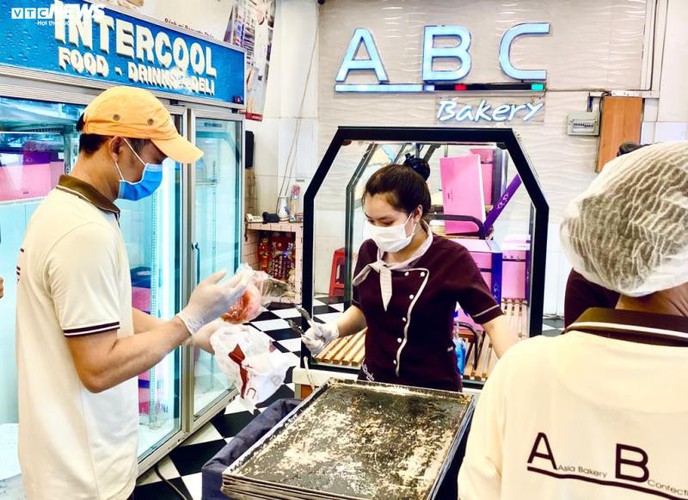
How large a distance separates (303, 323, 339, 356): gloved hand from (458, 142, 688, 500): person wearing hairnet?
1.24m

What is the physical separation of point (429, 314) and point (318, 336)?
423 millimetres

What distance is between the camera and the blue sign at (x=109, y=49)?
236 cm

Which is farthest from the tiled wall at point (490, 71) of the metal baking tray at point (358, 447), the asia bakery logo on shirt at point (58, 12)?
the metal baking tray at point (358, 447)

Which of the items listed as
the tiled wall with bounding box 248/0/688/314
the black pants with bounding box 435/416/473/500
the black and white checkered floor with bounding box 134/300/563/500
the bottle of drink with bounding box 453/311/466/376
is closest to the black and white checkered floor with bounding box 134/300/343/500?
the black and white checkered floor with bounding box 134/300/563/500

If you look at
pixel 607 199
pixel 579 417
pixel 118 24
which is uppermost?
pixel 118 24

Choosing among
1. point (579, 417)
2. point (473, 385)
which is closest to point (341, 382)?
point (473, 385)

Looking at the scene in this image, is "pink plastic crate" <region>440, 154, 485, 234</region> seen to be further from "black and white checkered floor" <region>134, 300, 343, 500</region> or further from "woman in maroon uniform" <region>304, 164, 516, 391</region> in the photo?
"black and white checkered floor" <region>134, 300, 343, 500</region>

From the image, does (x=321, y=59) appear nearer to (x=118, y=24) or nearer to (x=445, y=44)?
(x=445, y=44)

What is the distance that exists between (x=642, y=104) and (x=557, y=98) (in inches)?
31.9

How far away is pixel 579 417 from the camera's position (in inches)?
40.8

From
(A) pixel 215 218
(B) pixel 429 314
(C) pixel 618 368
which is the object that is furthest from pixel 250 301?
(A) pixel 215 218

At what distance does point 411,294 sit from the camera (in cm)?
A: 216

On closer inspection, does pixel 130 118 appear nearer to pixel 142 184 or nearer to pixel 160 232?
pixel 142 184

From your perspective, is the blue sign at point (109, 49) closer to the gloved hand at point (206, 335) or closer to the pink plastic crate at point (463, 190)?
the gloved hand at point (206, 335)
